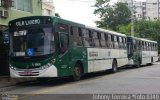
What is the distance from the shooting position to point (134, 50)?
33.5 meters

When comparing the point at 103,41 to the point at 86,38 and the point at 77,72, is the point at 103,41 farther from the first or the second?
the point at 77,72

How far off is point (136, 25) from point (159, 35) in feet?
14.4

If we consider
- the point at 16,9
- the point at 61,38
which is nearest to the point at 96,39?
the point at 61,38

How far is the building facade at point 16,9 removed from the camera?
73.5ft

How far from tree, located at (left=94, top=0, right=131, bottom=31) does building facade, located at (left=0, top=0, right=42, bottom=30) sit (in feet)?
156

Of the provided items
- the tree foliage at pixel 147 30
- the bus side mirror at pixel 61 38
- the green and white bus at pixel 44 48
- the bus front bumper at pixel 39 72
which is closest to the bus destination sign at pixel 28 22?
the green and white bus at pixel 44 48

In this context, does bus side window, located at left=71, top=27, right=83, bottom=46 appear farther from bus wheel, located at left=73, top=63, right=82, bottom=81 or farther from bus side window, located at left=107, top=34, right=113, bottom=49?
bus side window, located at left=107, top=34, right=113, bottom=49

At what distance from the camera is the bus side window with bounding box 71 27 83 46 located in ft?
61.9

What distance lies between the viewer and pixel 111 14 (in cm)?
7544

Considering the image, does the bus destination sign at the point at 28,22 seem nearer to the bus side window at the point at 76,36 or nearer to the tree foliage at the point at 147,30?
the bus side window at the point at 76,36

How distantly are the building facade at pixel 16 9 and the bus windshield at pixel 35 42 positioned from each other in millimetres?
5360

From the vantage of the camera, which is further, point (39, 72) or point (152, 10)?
point (152, 10)

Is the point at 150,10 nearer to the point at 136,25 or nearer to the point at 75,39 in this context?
the point at 136,25

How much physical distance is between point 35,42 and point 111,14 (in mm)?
59662
